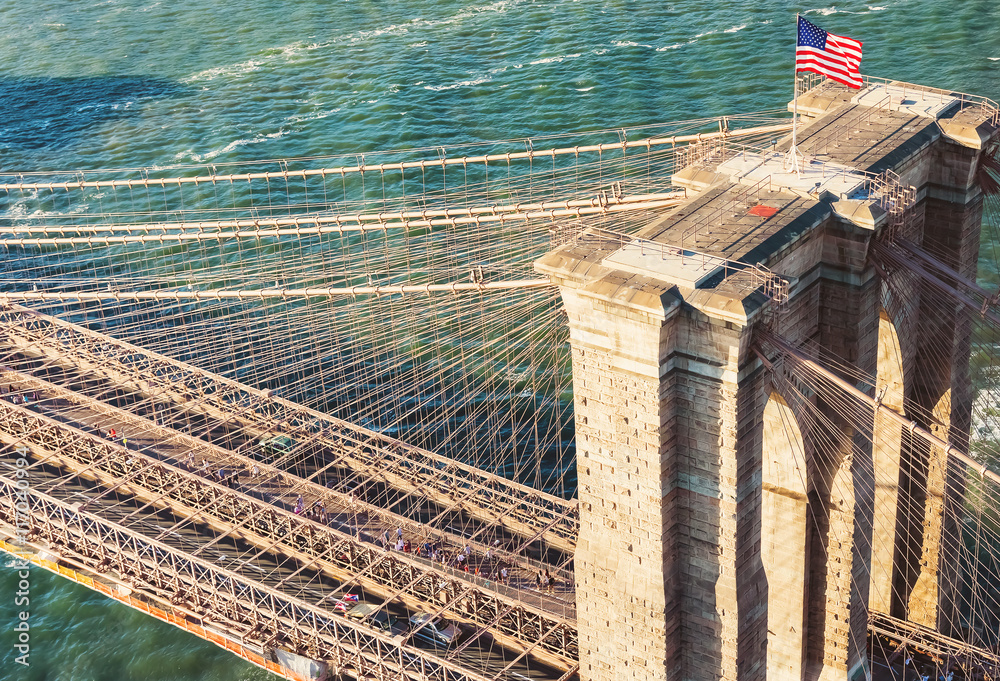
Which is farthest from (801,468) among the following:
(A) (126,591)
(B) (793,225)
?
(A) (126,591)

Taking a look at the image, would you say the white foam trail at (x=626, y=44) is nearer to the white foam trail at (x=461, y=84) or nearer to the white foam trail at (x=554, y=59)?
the white foam trail at (x=554, y=59)

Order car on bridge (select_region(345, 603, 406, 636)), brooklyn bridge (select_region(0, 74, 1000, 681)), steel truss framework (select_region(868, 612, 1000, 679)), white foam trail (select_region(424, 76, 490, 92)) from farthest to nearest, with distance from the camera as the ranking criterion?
white foam trail (select_region(424, 76, 490, 92)) < car on bridge (select_region(345, 603, 406, 636)) < steel truss framework (select_region(868, 612, 1000, 679)) < brooklyn bridge (select_region(0, 74, 1000, 681))

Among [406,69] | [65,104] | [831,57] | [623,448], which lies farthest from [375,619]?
[65,104]

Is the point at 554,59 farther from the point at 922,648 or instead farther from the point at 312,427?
the point at 922,648

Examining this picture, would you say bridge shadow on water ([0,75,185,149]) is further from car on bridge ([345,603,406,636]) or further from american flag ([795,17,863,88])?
american flag ([795,17,863,88])

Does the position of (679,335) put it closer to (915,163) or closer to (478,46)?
(915,163)

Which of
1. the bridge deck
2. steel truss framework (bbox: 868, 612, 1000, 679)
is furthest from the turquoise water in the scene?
steel truss framework (bbox: 868, 612, 1000, 679)
